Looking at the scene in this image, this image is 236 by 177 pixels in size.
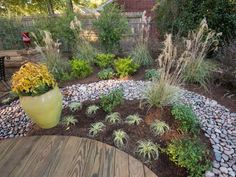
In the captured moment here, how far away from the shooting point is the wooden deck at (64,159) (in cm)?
113

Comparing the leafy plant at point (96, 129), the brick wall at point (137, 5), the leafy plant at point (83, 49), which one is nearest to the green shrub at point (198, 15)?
the leafy plant at point (83, 49)

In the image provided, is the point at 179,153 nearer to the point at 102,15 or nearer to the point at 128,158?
the point at 128,158

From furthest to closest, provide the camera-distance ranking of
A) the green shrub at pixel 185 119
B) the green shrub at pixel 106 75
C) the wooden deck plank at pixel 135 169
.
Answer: the green shrub at pixel 106 75 < the green shrub at pixel 185 119 < the wooden deck plank at pixel 135 169

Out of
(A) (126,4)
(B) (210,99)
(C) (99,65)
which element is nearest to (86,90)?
(C) (99,65)

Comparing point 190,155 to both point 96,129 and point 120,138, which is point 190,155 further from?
point 96,129

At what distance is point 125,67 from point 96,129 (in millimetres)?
2061

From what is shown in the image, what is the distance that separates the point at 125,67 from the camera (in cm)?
448

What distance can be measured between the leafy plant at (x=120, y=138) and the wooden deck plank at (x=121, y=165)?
1.19 m

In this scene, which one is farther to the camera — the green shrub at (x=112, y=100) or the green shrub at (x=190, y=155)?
the green shrub at (x=112, y=100)

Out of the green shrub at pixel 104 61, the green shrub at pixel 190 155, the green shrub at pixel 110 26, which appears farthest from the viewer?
the green shrub at pixel 110 26

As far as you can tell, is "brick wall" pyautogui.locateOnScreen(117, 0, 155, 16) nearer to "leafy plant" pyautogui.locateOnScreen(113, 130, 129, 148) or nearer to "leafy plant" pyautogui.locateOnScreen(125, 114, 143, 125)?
"leafy plant" pyautogui.locateOnScreen(125, 114, 143, 125)

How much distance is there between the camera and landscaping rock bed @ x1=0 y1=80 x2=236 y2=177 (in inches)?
90.4

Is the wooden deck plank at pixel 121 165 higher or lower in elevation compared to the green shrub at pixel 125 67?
higher

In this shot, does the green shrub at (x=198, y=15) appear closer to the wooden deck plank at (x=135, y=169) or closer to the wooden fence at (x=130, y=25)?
the wooden fence at (x=130, y=25)
